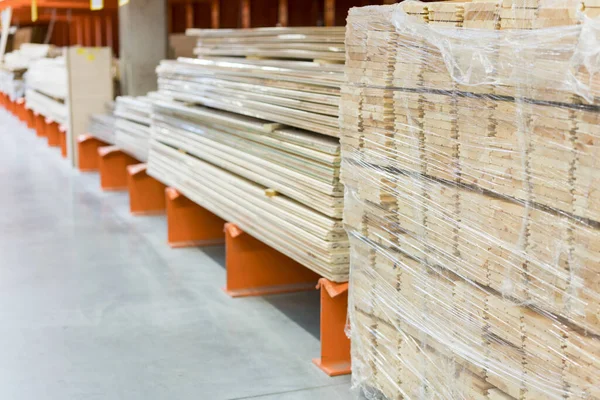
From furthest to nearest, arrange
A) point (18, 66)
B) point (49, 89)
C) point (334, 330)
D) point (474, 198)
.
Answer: point (18, 66) < point (49, 89) < point (334, 330) < point (474, 198)

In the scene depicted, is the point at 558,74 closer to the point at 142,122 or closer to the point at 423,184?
the point at 423,184

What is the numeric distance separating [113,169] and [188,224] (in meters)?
3.19

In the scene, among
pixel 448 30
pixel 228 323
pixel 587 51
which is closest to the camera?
pixel 587 51

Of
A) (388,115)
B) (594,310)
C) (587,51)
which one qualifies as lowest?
(594,310)

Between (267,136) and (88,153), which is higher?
(267,136)

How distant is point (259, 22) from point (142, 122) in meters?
5.84

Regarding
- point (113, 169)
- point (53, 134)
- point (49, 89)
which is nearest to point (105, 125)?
point (113, 169)

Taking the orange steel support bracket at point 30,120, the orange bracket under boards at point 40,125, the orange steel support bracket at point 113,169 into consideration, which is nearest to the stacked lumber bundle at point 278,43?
the orange steel support bracket at point 113,169

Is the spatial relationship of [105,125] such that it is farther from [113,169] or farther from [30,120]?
[30,120]

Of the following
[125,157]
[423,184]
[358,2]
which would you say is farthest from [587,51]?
[358,2]

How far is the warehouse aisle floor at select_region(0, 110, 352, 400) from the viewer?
430cm

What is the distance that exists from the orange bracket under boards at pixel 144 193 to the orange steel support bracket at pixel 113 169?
149 centimetres

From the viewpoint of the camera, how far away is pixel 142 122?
9086 mm

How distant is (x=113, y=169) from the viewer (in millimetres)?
10164
